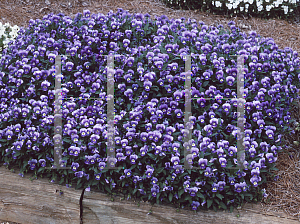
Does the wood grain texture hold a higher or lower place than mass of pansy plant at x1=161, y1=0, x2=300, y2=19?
lower

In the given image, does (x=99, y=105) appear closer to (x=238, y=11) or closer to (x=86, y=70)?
(x=86, y=70)

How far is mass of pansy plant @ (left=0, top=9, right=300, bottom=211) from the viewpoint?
2.46 meters

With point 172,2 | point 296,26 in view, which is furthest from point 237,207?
point 172,2

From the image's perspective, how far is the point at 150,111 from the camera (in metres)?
2.59

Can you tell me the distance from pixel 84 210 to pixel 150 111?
1.04 m

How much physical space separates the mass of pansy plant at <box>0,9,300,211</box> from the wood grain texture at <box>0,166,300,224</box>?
0.08m

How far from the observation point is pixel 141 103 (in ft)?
8.84

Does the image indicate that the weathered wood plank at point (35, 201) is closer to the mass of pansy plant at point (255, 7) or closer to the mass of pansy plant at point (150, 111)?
the mass of pansy plant at point (150, 111)

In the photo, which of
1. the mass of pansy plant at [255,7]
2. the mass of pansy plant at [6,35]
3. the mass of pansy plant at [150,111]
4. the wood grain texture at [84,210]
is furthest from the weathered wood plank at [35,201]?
the mass of pansy plant at [255,7]

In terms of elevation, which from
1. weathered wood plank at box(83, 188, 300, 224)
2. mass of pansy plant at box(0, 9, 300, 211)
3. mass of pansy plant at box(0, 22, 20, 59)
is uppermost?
mass of pansy plant at box(0, 22, 20, 59)

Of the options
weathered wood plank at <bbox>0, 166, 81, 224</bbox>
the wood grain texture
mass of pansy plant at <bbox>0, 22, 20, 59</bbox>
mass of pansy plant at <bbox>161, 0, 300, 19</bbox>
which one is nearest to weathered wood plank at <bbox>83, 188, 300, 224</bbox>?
the wood grain texture

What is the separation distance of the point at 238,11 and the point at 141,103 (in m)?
3.21

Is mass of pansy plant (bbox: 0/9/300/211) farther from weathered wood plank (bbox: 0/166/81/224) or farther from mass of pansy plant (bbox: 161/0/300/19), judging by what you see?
mass of pansy plant (bbox: 161/0/300/19)

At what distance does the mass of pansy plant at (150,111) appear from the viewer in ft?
8.06
